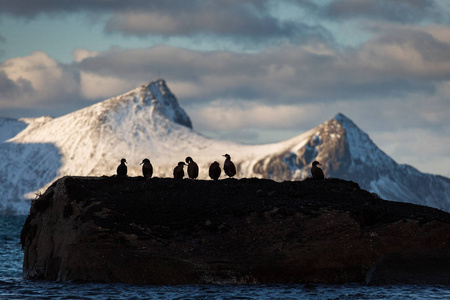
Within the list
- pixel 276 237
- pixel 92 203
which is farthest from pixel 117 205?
pixel 276 237

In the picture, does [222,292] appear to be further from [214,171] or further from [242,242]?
[214,171]

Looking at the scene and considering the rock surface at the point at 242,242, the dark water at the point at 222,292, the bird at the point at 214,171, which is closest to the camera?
the dark water at the point at 222,292

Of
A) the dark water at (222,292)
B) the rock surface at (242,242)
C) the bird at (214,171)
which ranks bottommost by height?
the dark water at (222,292)

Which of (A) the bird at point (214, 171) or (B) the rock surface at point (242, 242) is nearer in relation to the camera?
(B) the rock surface at point (242, 242)

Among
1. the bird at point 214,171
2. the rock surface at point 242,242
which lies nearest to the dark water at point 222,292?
the rock surface at point 242,242

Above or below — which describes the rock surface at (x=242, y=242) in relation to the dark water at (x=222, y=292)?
above

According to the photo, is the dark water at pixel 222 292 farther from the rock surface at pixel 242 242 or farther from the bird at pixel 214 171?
the bird at pixel 214 171

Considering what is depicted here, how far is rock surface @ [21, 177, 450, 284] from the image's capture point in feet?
130

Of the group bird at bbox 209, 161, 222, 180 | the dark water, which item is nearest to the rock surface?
the dark water

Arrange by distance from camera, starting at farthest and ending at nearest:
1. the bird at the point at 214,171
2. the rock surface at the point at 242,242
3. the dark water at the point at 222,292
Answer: the bird at the point at 214,171
the rock surface at the point at 242,242
the dark water at the point at 222,292

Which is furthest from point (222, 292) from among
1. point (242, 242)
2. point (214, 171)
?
point (214, 171)

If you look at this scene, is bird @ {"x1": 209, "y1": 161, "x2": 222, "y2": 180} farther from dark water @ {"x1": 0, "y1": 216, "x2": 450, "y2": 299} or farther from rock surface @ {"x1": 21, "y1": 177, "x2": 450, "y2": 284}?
dark water @ {"x1": 0, "y1": 216, "x2": 450, "y2": 299}

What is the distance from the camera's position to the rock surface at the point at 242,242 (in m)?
39.6

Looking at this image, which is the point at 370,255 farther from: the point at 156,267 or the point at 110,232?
the point at 110,232
